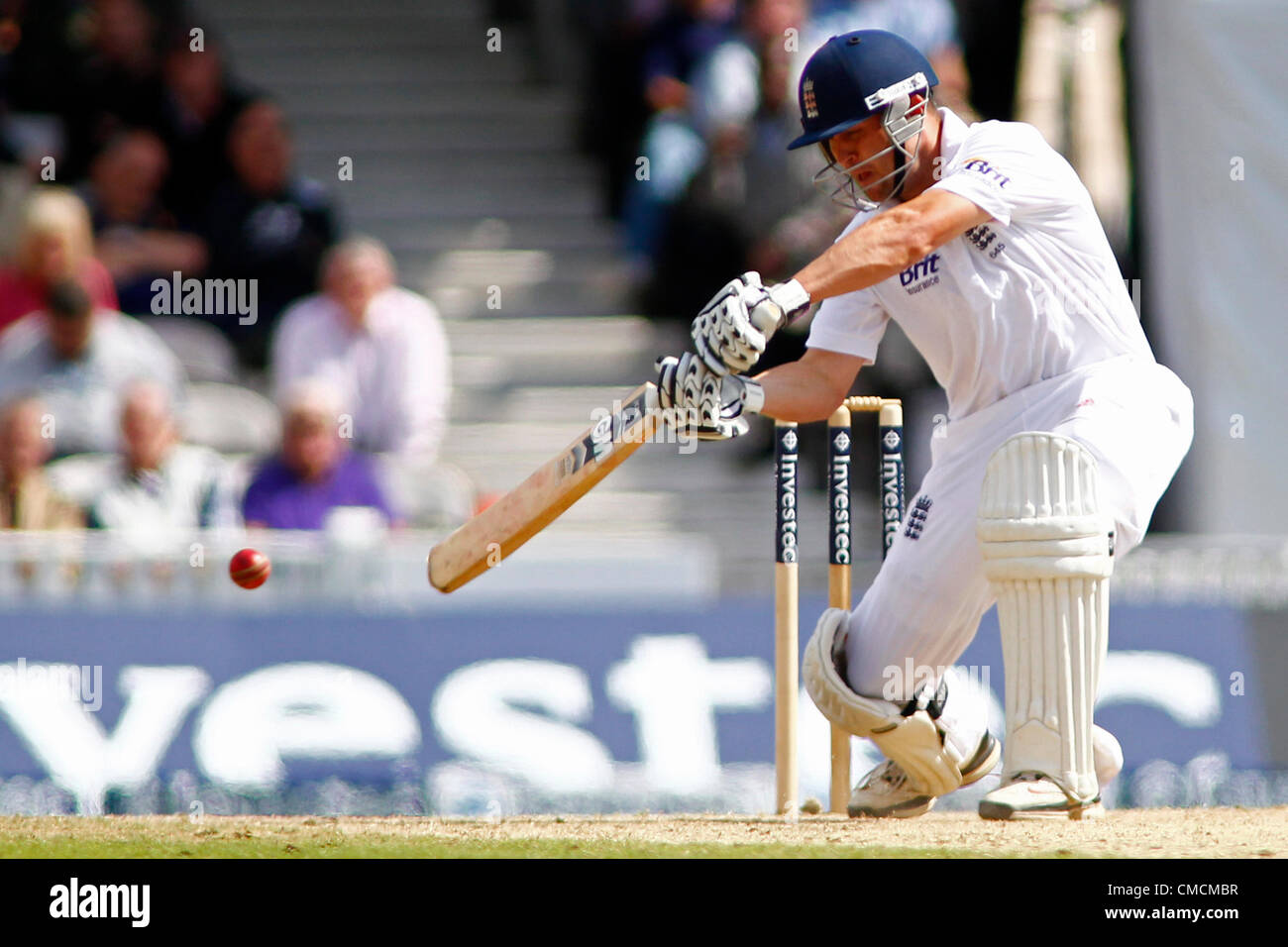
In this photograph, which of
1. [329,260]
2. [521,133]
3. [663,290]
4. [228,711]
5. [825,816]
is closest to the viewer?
[825,816]

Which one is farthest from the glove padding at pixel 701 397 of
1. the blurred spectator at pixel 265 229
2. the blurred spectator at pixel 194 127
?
the blurred spectator at pixel 194 127

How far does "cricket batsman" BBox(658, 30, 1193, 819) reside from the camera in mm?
3955

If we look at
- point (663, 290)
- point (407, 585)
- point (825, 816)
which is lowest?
point (825, 816)

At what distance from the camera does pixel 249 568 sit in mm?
5555

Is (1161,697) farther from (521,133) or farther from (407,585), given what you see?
(521,133)

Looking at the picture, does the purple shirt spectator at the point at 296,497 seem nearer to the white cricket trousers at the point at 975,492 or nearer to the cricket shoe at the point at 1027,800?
the white cricket trousers at the point at 975,492

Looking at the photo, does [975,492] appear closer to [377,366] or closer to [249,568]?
[249,568]

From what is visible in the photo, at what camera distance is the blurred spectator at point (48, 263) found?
24.9ft

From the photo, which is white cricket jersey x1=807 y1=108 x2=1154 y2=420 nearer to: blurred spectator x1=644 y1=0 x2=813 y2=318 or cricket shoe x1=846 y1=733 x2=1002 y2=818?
cricket shoe x1=846 y1=733 x2=1002 y2=818

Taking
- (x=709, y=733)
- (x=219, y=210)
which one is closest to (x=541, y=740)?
(x=709, y=733)

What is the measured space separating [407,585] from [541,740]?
67cm

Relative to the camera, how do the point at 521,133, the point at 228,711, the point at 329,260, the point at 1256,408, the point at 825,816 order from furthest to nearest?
1. the point at 521,133
2. the point at 329,260
3. the point at 1256,408
4. the point at 228,711
5. the point at 825,816

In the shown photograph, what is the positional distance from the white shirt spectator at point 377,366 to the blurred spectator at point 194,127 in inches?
37.6

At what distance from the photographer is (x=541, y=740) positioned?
18.3 ft
